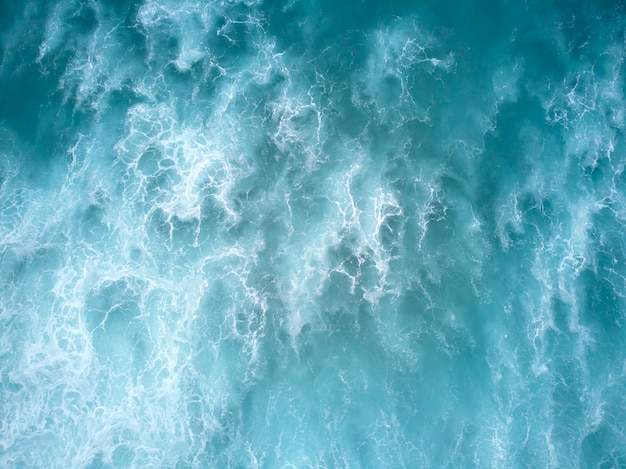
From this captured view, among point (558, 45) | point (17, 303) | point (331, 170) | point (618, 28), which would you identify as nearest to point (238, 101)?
point (331, 170)

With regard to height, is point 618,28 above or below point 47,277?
above

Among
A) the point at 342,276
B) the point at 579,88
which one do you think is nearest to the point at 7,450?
the point at 342,276

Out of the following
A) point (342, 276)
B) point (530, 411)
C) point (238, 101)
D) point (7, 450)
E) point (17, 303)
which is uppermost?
point (238, 101)

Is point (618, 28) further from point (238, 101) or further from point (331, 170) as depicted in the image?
point (238, 101)

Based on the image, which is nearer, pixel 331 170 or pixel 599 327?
pixel 599 327

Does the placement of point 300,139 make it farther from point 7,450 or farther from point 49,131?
point 7,450

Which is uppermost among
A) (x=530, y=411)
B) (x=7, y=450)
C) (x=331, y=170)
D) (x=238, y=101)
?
(x=238, y=101)
